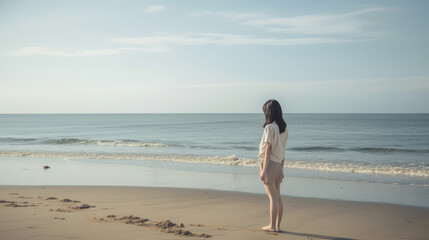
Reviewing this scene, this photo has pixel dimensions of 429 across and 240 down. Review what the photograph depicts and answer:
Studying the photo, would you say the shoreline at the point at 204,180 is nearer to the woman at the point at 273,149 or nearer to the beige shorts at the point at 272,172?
the woman at the point at 273,149

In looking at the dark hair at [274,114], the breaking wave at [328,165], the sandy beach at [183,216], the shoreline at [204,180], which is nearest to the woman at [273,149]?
the dark hair at [274,114]

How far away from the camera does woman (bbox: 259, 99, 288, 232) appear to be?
17.0ft

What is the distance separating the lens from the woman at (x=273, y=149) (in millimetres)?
5188

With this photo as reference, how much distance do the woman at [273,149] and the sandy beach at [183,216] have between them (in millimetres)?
661

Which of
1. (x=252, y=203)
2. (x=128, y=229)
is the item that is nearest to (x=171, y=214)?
(x=128, y=229)

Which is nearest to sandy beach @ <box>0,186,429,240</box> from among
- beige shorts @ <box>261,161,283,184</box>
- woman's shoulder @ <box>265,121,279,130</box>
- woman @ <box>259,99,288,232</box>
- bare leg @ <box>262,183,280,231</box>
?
bare leg @ <box>262,183,280,231</box>

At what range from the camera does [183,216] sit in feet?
22.4

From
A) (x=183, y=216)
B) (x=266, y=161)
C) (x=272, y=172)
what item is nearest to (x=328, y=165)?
(x=183, y=216)

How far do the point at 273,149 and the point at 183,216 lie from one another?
2579mm

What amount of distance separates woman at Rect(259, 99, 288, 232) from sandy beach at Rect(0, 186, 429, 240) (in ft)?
2.17

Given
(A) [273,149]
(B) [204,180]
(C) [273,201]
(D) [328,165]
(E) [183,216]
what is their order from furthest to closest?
(D) [328,165] → (B) [204,180] → (E) [183,216] → (C) [273,201] → (A) [273,149]

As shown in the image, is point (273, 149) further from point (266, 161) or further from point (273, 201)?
point (273, 201)

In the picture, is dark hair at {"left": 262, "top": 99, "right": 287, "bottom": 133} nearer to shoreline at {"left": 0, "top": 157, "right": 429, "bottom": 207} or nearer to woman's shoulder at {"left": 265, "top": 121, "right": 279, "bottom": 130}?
woman's shoulder at {"left": 265, "top": 121, "right": 279, "bottom": 130}

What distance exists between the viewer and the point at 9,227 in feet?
18.3
